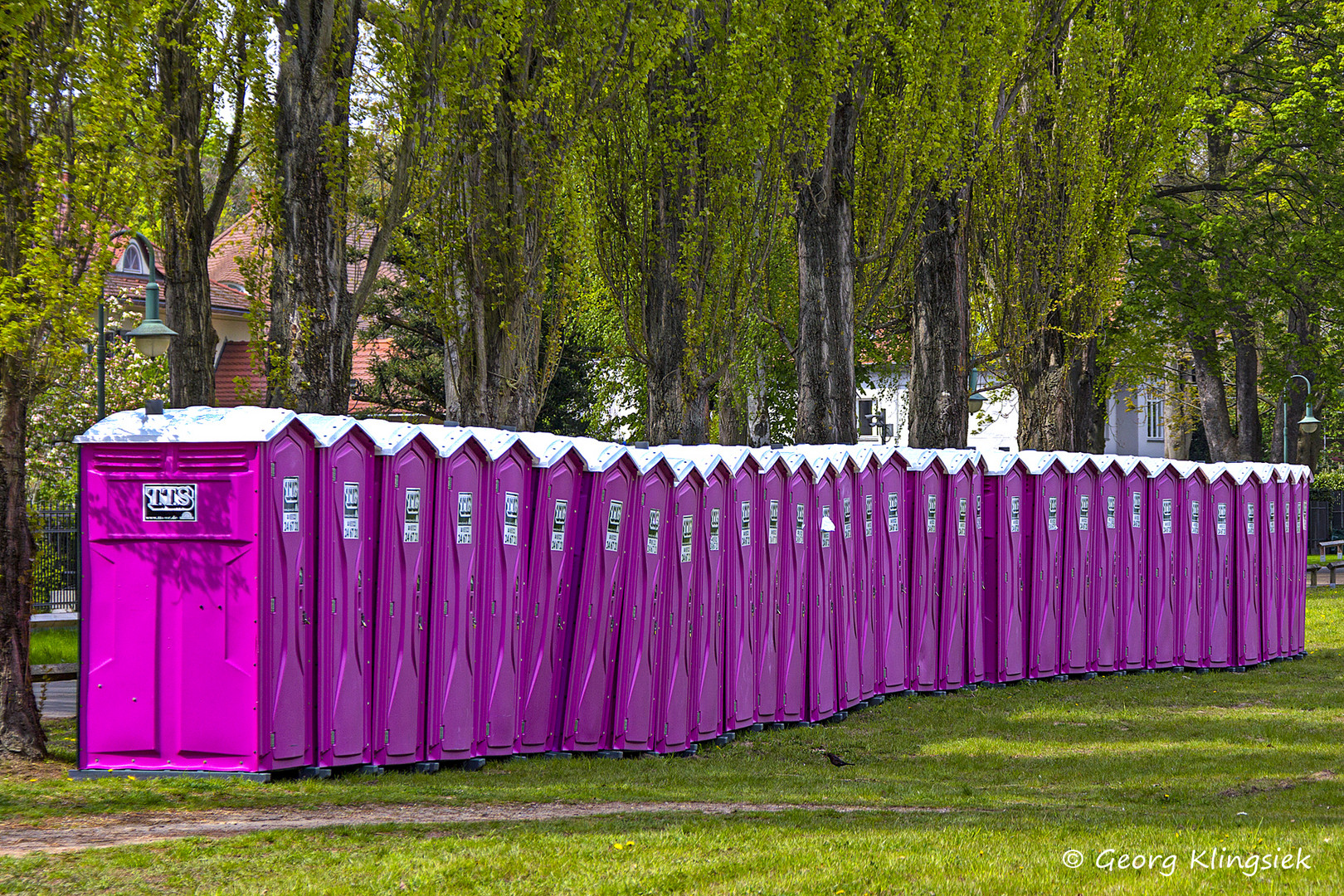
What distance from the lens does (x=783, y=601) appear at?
427 inches

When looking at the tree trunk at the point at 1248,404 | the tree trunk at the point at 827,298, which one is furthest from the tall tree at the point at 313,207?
the tree trunk at the point at 1248,404

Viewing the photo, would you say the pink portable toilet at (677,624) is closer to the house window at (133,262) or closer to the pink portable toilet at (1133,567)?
the pink portable toilet at (1133,567)

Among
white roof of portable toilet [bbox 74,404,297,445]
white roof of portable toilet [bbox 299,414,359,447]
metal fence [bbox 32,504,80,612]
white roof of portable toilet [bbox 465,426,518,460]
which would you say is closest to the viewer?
white roof of portable toilet [bbox 74,404,297,445]

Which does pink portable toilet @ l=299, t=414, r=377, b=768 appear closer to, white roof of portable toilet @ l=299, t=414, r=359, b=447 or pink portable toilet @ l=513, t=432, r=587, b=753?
white roof of portable toilet @ l=299, t=414, r=359, b=447

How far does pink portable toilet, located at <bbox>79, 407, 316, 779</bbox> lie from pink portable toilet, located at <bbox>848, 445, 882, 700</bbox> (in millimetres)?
5551

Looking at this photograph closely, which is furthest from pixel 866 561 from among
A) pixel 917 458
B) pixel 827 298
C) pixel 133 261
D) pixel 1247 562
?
pixel 133 261

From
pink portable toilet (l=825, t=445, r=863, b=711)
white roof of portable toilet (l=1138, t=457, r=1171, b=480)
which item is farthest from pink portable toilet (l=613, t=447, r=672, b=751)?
white roof of portable toilet (l=1138, t=457, r=1171, b=480)

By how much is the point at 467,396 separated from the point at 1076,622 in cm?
664

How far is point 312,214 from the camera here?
1081 cm

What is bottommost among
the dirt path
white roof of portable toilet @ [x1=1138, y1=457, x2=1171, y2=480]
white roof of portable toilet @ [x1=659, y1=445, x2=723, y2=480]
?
the dirt path

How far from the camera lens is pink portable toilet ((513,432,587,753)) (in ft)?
29.6

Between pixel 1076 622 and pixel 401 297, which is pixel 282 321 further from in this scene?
pixel 401 297

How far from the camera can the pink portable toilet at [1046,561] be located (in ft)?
45.1

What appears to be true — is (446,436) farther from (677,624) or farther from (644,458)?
(677,624)
